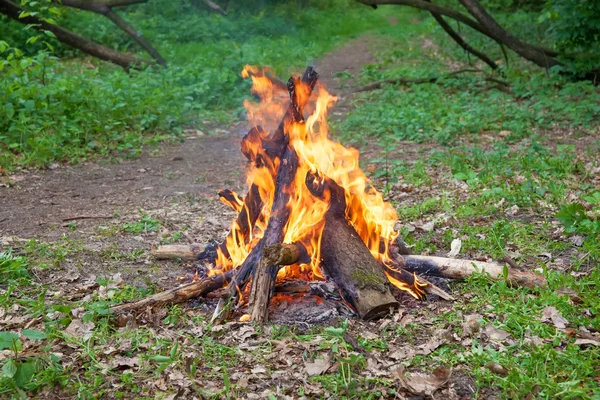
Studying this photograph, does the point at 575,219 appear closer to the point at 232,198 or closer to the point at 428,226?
the point at 428,226

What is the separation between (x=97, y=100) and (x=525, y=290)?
318 inches

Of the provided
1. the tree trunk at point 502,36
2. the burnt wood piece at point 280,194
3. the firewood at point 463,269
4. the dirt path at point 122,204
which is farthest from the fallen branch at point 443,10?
the firewood at point 463,269

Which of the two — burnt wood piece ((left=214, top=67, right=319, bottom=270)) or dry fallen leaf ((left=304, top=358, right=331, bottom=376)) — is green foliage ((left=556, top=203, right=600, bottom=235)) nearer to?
burnt wood piece ((left=214, top=67, right=319, bottom=270))

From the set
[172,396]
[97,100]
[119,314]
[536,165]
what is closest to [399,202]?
[536,165]

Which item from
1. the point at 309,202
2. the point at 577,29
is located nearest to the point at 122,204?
the point at 309,202

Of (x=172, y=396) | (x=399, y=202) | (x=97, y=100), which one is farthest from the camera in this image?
(x=97, y=100)

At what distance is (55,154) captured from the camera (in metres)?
8.81

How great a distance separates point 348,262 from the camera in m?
4.41

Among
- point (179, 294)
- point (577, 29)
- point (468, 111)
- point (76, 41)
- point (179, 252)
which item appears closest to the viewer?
point (179, 294)

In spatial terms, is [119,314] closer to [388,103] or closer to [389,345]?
[389,345]

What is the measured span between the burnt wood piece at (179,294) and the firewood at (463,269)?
1441 mm

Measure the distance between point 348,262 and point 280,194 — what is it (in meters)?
0.77

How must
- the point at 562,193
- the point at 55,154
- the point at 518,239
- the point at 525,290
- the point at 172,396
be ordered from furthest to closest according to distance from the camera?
1. the point at 55,154
2. the point at 562,193
3. the point at 518,239
4. the point at 525,290
5. the point at 172,396

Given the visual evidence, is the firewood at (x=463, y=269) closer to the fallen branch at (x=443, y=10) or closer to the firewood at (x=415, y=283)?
the firewood at (x=415, y=283)
